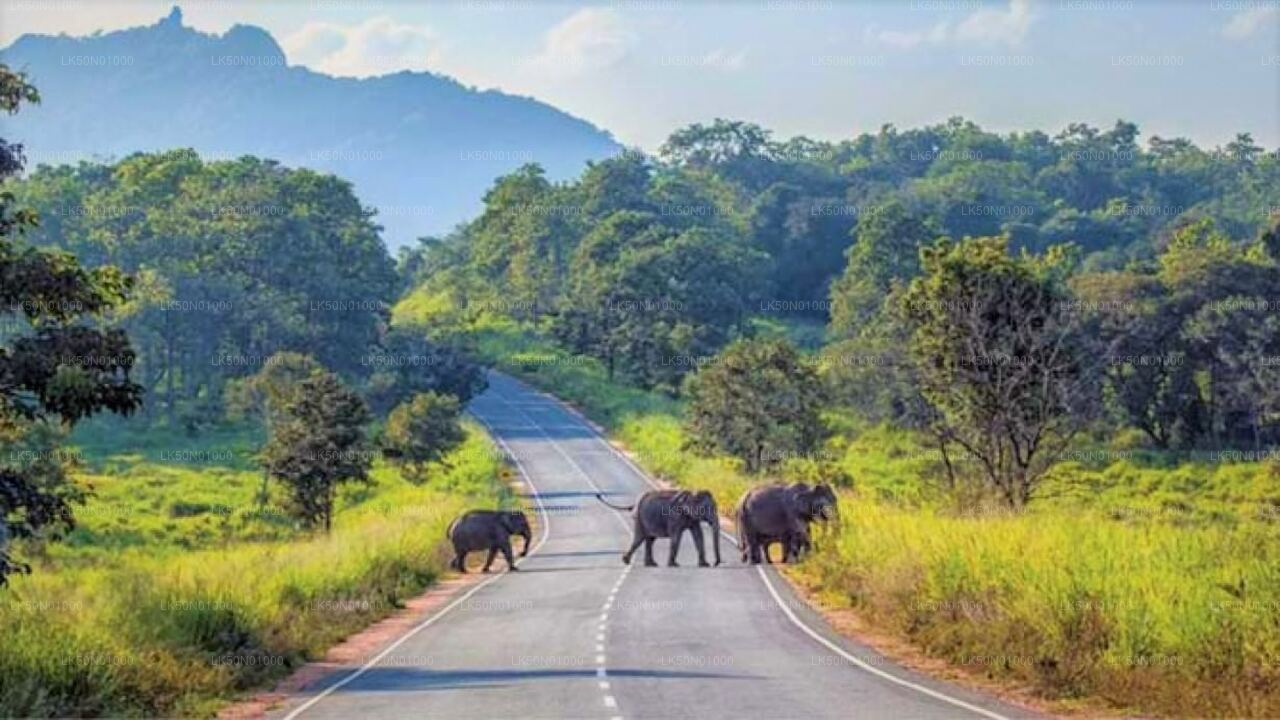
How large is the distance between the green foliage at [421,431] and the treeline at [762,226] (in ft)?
92.9

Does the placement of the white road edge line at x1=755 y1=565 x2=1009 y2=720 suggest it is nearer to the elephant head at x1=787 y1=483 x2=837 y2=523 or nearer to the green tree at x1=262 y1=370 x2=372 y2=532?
the elephant head at x1=787 y1=483 x2=837 y2=523

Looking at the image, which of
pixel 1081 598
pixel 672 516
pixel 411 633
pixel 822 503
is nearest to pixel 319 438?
pixel 672 516

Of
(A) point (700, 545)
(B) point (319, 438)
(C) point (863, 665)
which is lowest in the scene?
(A) point (700, 545)

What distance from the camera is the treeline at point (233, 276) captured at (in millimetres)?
94562

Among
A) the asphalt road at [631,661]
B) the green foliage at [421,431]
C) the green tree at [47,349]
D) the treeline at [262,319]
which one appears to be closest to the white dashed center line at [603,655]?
the asphalt road at [631,661]

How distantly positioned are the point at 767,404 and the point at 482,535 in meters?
27.3

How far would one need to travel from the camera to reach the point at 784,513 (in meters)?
38.4

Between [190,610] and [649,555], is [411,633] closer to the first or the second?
[190,610]

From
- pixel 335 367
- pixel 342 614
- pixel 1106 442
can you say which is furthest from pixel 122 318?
pixel 342 614

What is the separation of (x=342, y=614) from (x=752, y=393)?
39586mm

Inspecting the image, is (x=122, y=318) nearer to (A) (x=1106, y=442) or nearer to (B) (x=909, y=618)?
(A) (x=1106, y=442)

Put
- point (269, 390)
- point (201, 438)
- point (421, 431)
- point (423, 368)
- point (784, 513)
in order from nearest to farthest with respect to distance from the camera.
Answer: point (784, 513), point (269, 390), point (421, 431), point (201, 438), point (423, 368)

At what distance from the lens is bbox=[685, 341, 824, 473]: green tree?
66625mm

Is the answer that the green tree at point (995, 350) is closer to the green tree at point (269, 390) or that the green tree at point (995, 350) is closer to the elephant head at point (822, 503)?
the elephant head at point (822, 503)
